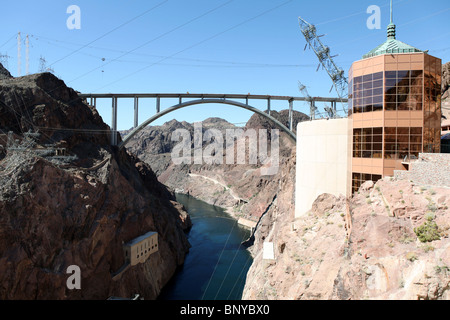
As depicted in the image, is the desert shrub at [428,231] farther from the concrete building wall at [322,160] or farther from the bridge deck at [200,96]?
the bridge deck at [200,96]

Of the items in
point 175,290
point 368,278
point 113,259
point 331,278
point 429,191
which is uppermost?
point 429,191

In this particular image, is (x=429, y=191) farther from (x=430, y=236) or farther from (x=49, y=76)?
(x=49, y=76)

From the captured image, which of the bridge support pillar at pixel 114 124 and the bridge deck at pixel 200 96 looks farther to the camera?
the bridge deck at pixel 200 96

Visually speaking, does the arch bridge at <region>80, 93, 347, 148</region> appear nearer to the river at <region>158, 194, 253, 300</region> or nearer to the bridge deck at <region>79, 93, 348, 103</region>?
the bridge deck at <region>79, 93, 348, 103</region>

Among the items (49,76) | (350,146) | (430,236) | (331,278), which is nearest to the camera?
(430,236)

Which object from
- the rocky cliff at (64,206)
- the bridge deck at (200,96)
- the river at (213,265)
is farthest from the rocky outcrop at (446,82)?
the rocky cliff at (64,206)

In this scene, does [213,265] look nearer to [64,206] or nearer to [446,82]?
[64,206]
